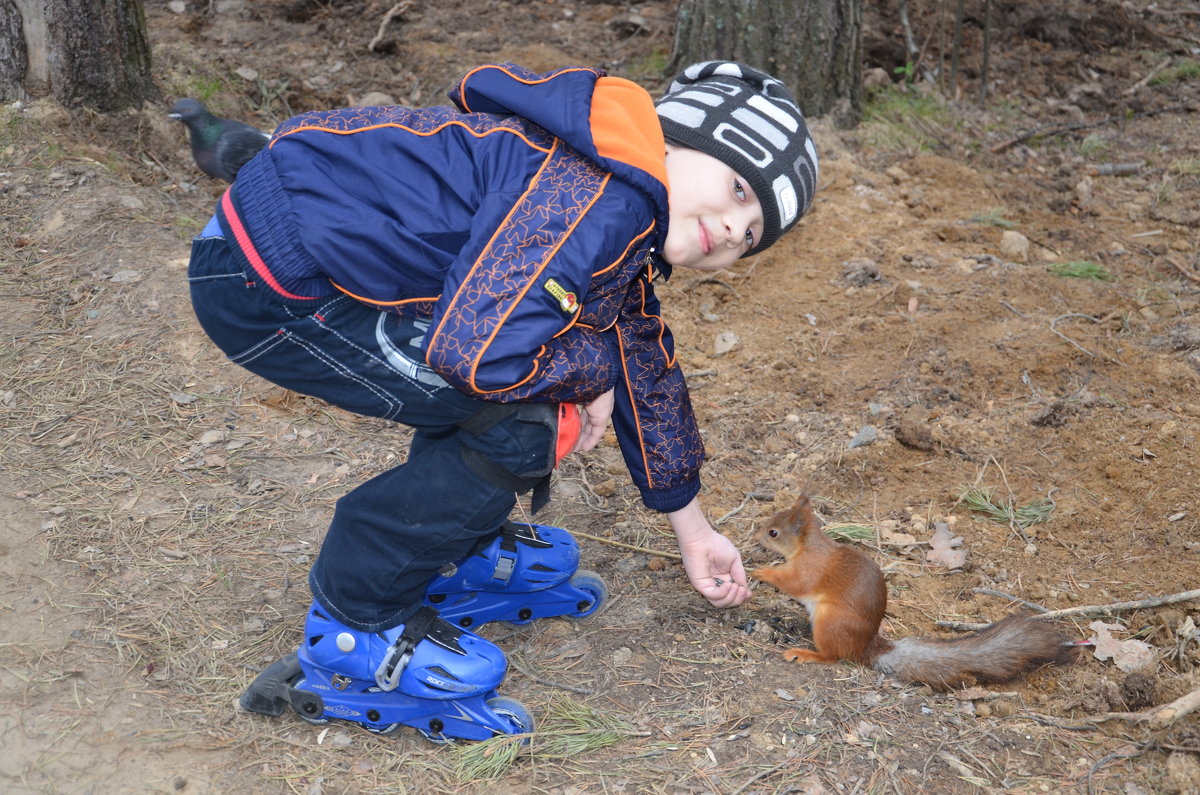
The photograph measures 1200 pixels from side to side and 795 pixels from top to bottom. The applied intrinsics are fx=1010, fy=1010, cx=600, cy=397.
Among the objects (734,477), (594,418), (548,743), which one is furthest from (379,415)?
(734,477)

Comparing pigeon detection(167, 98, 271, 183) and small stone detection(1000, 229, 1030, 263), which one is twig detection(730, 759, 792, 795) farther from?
small stone detection(1000, 229, 1030, 263)

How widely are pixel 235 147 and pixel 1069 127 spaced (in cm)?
485

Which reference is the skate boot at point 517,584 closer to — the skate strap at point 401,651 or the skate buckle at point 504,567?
the skate buckle at point 504,567

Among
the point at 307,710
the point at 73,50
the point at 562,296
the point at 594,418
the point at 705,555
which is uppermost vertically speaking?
the point at 562,296

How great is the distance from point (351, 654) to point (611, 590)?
811 mm

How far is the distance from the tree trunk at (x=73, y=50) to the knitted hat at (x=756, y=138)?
307 cm

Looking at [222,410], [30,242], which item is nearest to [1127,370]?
[222,410]

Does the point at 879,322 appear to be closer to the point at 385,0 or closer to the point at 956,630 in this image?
the point at 956,630

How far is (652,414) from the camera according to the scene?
7.47 feet

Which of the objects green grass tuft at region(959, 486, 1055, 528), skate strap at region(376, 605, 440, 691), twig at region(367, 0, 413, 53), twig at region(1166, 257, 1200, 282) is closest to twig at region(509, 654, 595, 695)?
skate strap at region(376, 605, 440, 691)

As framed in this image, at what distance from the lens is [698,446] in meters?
2.33

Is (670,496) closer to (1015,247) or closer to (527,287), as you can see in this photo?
(527,287)

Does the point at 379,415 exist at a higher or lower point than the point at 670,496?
higher

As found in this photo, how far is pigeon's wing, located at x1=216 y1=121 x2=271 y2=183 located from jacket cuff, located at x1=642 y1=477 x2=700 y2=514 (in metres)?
1.11
